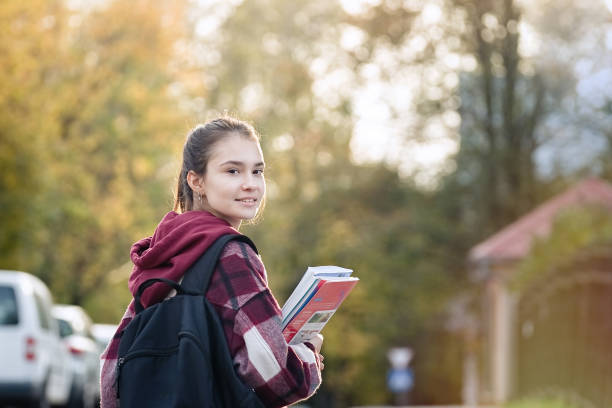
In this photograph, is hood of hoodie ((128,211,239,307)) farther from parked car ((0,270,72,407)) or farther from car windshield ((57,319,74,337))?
car windshield ((57,319,74,337))

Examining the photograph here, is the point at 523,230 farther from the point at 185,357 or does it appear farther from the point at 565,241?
the point at 185,357

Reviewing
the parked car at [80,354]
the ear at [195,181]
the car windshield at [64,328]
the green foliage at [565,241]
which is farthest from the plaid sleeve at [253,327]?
the car windshield at [64,328]

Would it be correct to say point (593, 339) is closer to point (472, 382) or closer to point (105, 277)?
point (105, 277)

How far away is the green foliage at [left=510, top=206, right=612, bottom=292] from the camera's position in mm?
12312

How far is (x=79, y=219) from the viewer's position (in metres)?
29.8

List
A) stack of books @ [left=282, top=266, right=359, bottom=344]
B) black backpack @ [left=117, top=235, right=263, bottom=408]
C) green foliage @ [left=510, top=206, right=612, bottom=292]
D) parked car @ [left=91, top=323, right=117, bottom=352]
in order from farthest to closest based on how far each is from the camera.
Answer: parked car @ [left=91, top=323, right=117, bottom=352] → green foliage @ [left=510, top=206, right=612, bottom=292] → stack of books @ [left=282, top=266, right=359, bottom=344] → black backpack @ [left=117, top=235, right=263, bottom=408]

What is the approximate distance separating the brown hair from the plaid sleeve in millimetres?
337

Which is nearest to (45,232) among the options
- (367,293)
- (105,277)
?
(105,277)

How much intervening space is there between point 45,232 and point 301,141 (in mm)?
15685

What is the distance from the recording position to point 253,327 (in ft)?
10.4

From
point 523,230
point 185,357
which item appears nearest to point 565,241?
point 185,357

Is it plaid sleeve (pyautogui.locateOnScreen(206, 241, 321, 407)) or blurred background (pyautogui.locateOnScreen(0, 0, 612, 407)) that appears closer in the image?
plaid sleeve (pyautogui.locateOnScreen(206, 241, 321, 407))

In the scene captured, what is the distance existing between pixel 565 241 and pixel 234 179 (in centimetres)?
964

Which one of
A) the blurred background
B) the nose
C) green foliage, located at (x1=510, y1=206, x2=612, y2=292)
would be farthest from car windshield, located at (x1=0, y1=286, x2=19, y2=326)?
the nose
